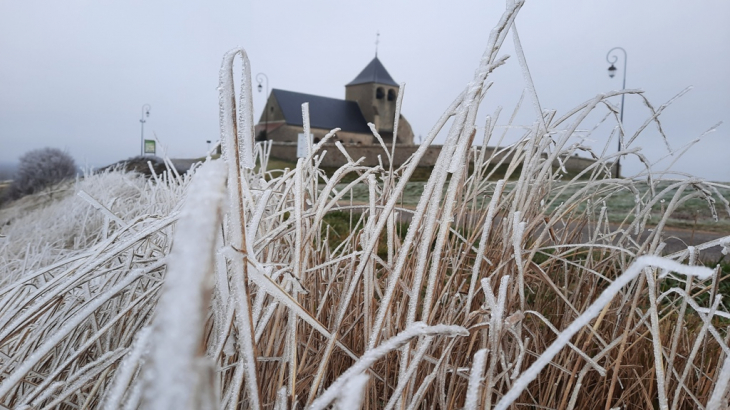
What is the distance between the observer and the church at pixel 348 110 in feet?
131

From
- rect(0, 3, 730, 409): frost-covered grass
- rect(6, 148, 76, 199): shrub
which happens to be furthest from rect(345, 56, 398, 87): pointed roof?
rect(0, 3, 730, 409): frost-covered grass

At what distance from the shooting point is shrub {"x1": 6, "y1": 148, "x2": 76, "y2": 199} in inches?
265

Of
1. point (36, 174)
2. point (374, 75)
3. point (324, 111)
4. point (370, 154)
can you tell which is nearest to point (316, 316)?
point (36, 174)

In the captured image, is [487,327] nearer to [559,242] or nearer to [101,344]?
[559,242]

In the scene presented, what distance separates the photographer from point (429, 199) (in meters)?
0.66

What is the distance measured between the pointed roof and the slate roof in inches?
81.1

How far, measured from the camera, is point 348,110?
138ft

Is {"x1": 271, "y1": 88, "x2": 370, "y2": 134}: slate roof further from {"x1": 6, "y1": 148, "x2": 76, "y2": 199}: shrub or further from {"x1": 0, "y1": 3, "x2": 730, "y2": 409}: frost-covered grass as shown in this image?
{"x1": 0, "y1": 3, "x2": 730, "y2": 409}: frost-covered grass

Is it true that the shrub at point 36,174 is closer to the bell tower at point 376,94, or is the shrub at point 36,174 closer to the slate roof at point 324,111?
the slate roof at point 324,111

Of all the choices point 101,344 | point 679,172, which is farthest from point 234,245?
point 679,172

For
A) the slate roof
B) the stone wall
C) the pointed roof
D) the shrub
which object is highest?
the pointed roof

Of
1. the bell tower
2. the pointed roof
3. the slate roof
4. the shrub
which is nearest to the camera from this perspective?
the shrub

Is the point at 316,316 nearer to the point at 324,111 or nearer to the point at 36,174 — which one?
the point at 36,174

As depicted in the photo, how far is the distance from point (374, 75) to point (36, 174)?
37.1 meters
